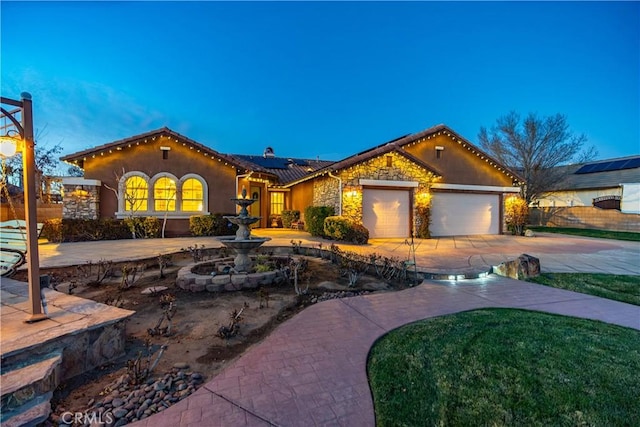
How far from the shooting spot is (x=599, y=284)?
233 inches

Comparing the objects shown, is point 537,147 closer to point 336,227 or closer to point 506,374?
point 336,227

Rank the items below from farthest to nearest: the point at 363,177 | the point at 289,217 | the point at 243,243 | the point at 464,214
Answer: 1. the point at 289,217
2. the point at 464,214
3. the point at 363,177
4. the point at 243,243

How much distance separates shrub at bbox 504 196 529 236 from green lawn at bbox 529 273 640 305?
411 inches

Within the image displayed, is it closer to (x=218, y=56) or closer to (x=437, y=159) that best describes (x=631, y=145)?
(x=437, y=159)

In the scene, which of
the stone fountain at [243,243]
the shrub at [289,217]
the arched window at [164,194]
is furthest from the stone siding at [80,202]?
the stone fountain at [243,243]

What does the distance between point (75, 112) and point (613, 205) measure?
5473cm

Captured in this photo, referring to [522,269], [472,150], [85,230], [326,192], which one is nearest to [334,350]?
[522,269]

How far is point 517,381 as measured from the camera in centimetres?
258

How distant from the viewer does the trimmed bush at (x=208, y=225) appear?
13391mm

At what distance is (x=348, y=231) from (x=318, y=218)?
2.18 metres

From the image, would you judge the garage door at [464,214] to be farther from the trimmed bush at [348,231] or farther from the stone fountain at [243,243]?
the stone fountain at [243,243]

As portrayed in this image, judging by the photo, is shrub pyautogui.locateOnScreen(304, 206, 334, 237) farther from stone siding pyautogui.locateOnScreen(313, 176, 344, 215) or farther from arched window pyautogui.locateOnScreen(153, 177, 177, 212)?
arched window pyautogui.locateOnScreen(153, 177, 177, 212)

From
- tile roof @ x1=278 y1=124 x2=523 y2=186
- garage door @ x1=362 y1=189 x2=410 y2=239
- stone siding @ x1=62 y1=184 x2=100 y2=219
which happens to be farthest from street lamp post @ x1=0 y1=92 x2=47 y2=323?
garage door @ x1=362 y1=189 x2=410 y2=239

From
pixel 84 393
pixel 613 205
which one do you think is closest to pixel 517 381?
pixel 84 393
